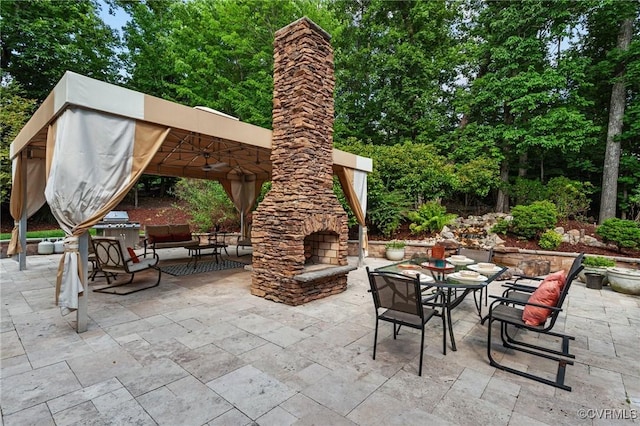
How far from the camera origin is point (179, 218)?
14.6 m

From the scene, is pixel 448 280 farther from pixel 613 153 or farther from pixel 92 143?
pixel 613 153

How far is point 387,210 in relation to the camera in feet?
27.9

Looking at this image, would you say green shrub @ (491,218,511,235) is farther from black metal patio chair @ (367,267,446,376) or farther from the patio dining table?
black metal patio chair @ (367,267,446,376)

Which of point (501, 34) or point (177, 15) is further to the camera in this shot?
point (177, 15)

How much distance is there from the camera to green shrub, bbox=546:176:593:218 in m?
8.55

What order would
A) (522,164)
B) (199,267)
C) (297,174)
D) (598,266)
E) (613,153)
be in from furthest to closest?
(522,164), (613,153), (199,267), (598,266), (297,174)

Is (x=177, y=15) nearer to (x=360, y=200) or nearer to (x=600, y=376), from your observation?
(x=360, y=200)

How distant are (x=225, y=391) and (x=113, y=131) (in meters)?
2.94

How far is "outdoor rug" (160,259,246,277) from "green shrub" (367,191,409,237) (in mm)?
4221

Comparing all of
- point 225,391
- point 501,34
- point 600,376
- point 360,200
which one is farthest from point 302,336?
point 501,34

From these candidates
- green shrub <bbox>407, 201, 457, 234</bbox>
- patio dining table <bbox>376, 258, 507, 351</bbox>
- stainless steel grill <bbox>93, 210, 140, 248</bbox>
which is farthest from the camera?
green shrub <bbox>407, 201, 457, 234</bbox>

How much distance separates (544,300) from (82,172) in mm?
4654

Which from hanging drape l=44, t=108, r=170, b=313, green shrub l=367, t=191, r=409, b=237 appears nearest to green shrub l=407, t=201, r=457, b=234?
green shrub l=367, t=191, r=409, b=237

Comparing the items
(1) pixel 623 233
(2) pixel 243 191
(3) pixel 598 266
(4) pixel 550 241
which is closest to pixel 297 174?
(2) pixel 243 191
